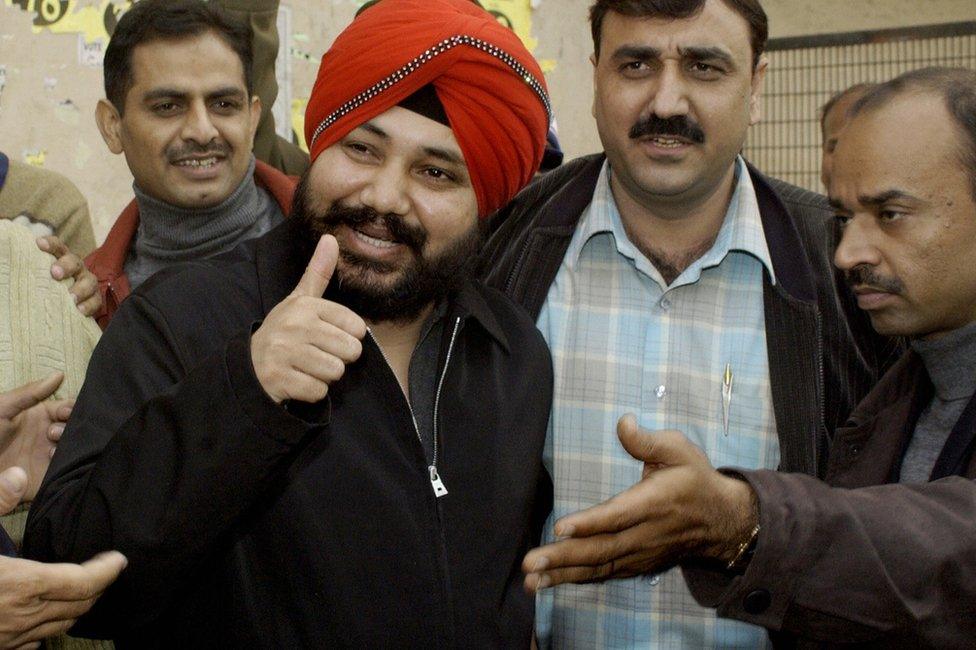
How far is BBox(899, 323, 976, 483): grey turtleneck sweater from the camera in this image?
1.69m

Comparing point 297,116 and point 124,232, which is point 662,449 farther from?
point 297,116

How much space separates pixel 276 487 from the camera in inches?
60.7

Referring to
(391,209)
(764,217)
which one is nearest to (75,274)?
(391,209)

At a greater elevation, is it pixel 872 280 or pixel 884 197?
pixel 884 197

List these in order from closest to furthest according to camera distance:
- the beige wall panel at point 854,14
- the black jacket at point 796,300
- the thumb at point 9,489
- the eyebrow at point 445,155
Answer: the thumb at point 9,489
the eyebrow at point 445,155
the black jacket at point 796,300
the beige wall panel at point 854,14

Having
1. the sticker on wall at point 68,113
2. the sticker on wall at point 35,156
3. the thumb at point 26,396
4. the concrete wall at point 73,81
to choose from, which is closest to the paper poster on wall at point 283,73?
the concrete wall at point 73,81

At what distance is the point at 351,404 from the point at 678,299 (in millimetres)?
829

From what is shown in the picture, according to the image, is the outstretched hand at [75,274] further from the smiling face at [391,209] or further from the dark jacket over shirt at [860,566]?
the dark jacket over shirt at [860,566]

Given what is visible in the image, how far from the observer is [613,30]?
2.23m

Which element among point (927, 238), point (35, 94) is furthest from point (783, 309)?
point (35, 94)

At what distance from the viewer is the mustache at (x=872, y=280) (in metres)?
1.75

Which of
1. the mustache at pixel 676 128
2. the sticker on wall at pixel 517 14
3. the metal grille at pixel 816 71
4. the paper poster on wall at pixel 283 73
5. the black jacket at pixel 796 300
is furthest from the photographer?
the metal grille at pixel 816 71

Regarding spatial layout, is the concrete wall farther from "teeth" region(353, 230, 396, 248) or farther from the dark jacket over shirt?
the dark jacket over shirt

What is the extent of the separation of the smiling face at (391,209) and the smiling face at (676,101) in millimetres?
468
